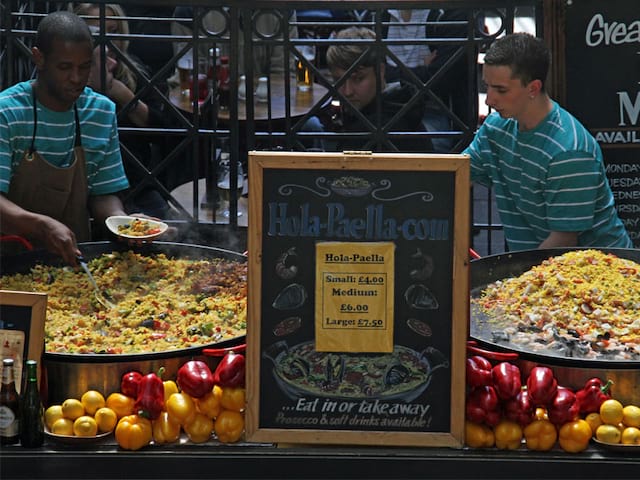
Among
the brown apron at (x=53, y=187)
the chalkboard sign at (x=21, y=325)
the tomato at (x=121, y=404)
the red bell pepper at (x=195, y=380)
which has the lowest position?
the tomato at (x=121, y=404)

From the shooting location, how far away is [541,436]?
3072 millimetres

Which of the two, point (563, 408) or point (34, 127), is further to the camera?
point (34, 127)

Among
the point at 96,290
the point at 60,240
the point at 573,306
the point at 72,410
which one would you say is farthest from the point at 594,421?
the point at 60,240

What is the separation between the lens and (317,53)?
9.23 m

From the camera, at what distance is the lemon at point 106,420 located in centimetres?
312

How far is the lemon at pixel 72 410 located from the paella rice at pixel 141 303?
0.30 metres

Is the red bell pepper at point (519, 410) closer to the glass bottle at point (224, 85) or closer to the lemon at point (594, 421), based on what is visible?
the lemon at point (594, 421)

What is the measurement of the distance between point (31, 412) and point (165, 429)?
0.38m

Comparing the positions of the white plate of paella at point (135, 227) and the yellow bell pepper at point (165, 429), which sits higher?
the white plate of paella at point (135, 227)

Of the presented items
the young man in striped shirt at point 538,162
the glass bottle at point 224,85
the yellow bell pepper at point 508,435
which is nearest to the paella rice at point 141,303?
the yellow bell pepper at point 508,435

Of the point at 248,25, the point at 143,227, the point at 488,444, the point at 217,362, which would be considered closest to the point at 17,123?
the point at 143,227

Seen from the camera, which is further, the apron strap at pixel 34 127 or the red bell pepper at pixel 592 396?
the apron strap at pixel 34 127

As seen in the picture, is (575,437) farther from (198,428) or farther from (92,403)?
(92,403)

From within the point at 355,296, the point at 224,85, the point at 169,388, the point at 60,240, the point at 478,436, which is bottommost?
the point at 478,436
